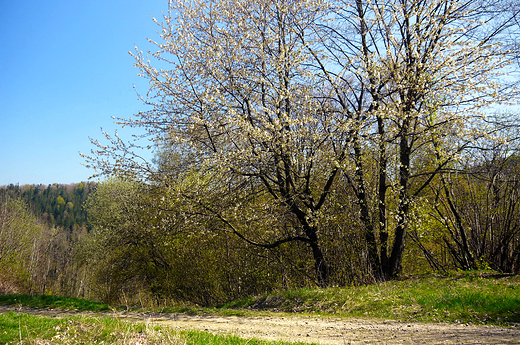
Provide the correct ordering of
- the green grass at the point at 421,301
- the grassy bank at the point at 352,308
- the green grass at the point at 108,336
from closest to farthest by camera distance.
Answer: the green grass at the point at 108,336 < the grassy bank at the point at 352,308 < the green grass at the point at 421,301

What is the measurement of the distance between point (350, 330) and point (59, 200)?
76.1 m

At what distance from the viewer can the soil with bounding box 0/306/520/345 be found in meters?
4.79

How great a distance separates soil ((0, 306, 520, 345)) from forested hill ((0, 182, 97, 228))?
52.7 metres

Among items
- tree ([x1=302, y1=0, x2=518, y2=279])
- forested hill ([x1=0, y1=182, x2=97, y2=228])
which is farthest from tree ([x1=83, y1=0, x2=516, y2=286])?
forested hill ([x1=0, y1=182, x2=97, y2=228])

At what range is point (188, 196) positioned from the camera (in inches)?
350

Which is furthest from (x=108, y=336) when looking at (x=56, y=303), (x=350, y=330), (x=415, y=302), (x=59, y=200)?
(x=59, y=200)

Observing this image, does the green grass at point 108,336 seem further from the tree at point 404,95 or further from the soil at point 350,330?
the tree at point 404,95

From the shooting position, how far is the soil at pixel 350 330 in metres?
4.79

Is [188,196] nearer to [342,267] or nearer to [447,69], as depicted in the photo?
[342,267]

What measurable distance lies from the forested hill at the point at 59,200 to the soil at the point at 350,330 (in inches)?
2073

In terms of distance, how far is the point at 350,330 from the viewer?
18.1 feet

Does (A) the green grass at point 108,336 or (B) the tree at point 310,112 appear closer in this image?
(A) the green grass at point 108,336

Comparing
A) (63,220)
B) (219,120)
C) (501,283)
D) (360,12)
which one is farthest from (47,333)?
(63,220)

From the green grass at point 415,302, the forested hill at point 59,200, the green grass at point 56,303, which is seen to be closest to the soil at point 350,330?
the green grass at point 415,302
